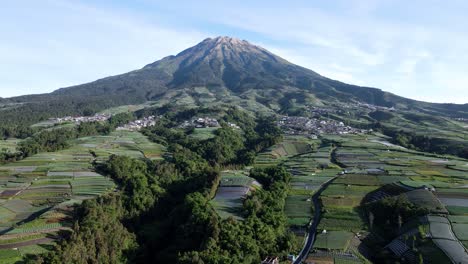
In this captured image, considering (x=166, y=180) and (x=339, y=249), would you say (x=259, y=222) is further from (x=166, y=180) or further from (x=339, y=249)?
(x=166, y=180)

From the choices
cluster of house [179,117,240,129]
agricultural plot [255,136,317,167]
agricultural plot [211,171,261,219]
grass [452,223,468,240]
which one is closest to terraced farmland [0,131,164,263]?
agricultural plot [211,171,261,219]

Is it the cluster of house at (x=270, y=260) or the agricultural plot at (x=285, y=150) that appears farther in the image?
the agricultural plot at (x=285, y=150)

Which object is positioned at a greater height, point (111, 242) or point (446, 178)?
point (446, 178)

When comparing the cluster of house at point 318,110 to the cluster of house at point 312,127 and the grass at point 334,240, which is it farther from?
the grass at point 334,240

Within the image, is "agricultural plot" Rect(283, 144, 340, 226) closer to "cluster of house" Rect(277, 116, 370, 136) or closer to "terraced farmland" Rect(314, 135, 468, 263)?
"terraced farmland" Rect(314, 135, 468, 263)

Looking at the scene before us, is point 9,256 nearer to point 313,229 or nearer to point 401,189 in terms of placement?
point 313,229

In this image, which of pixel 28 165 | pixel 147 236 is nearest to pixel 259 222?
pixel 147 236

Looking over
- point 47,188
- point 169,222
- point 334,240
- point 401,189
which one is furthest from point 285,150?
point 334,240

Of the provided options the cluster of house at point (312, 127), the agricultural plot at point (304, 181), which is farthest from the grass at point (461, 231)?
the cluster of house at point (312, 127)
